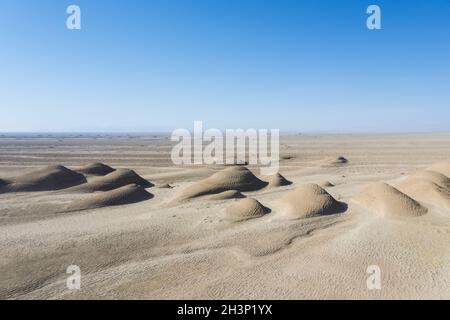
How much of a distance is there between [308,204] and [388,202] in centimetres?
291

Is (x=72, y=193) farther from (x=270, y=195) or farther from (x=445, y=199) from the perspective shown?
(x=445, y=199)

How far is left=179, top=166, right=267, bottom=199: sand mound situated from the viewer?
15.9 metres

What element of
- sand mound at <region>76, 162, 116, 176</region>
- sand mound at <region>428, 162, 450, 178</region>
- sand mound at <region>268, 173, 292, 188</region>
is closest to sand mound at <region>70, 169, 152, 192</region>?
sand mound at <region>76, 162, 116, 176</region>

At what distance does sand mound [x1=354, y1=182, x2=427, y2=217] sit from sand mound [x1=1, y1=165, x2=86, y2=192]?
15.8 metres

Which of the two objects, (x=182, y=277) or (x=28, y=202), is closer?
(x=182, y=277)

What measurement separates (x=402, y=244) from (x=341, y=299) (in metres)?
3.76

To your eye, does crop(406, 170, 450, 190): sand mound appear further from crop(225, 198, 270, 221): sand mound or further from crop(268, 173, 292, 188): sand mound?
crop(225, 198, 270, 221): sand mound

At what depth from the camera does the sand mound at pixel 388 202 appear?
11781mm

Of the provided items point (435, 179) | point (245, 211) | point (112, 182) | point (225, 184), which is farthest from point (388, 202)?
point (112, 182)

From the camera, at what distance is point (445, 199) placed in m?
12.8

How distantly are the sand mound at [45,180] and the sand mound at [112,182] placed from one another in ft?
6.28

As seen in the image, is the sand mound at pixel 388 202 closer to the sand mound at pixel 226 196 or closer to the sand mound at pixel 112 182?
the sand mound at pixel 226 196
